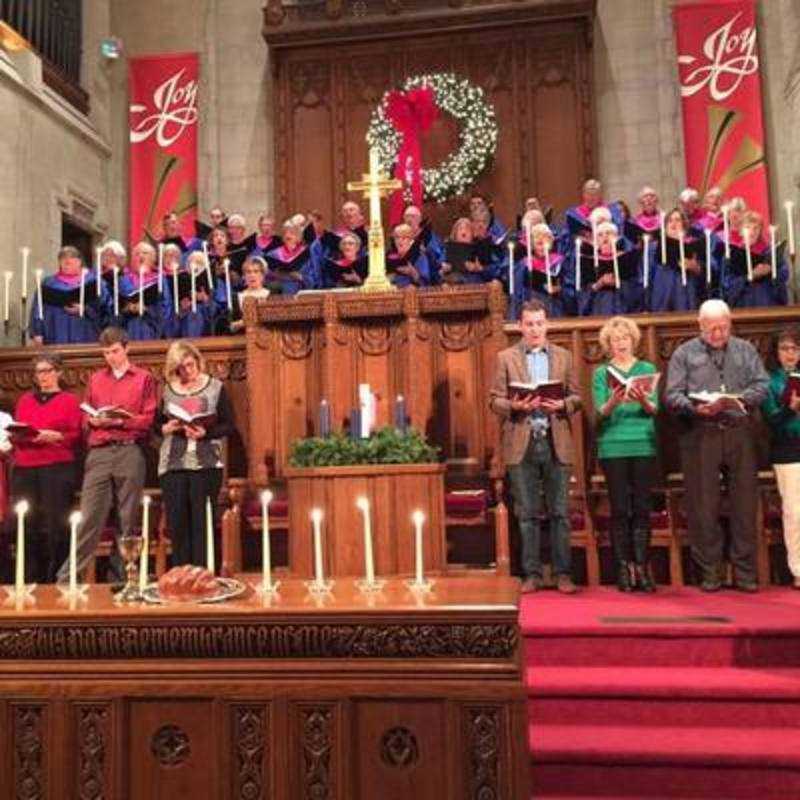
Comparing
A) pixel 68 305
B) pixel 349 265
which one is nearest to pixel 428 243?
pixel 349 265

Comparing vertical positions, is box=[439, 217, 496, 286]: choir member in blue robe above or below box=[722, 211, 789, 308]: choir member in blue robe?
above

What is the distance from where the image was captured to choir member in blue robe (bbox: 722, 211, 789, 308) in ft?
23.3

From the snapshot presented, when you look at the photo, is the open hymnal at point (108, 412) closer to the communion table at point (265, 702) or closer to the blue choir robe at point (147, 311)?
the blue choir robe at point (147, 311)

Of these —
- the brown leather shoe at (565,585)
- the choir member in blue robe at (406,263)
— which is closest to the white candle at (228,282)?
the choir member in blue robe at (406,263)

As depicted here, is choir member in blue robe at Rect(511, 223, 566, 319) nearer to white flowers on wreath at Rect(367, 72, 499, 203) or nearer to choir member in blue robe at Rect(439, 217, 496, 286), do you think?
choir member in blue robe at Rect(439, 217, 496, 286)

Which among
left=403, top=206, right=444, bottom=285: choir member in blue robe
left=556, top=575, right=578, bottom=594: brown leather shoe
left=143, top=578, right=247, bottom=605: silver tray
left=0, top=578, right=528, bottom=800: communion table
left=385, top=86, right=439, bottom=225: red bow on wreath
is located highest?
left=385, top=86, right=439, bottom=225: red bow on wreath

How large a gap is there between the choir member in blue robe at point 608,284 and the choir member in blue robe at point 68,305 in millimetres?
3846

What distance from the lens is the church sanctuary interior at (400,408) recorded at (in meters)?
2.04

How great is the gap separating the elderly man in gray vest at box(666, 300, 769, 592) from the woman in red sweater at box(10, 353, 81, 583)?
11.0 ft

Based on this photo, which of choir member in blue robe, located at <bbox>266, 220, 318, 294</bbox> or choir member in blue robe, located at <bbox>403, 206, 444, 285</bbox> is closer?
choir member in blue robe, located at <bbox>403, 206, 444, 285</bbox>

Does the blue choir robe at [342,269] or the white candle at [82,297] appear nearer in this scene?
the white candle at [82,297]

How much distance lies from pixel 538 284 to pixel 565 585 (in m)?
3.24

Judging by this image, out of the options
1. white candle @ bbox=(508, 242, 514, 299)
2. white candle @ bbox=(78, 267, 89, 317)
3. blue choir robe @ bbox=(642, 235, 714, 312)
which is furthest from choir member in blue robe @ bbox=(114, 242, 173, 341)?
blue choir robe @ bbox=(642, 235, 714, 312)

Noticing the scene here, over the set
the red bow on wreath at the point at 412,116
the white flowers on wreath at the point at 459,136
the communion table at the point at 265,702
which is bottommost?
the communion table at the point at 265,702
